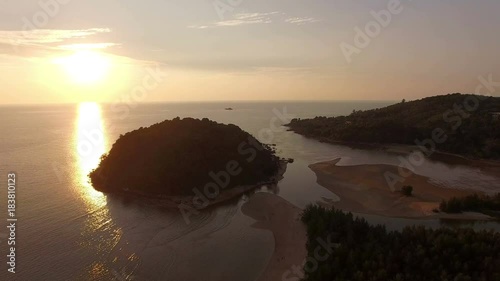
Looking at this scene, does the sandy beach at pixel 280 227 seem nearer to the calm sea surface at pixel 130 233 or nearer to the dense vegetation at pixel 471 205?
the calm sea surface at pixel 130 233

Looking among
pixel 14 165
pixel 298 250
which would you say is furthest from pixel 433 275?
pixel 14 165

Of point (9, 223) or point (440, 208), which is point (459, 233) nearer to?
point (440, 208)

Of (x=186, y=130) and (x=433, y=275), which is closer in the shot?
(x=433, y=275)

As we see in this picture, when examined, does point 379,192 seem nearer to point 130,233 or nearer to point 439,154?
point 130,233

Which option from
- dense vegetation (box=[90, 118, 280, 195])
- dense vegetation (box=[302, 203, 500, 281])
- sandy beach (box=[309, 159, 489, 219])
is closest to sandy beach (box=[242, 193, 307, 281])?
dense vegetation (box=[302, 203, 500, 281])

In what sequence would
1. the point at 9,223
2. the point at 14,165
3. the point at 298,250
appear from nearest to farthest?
the point at 298,250, the point at 9,223, the point at 14,165
